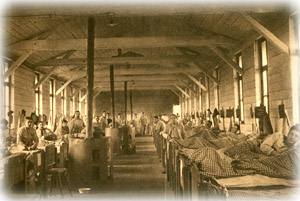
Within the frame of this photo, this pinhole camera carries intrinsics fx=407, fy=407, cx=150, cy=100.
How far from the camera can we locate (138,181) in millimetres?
9250

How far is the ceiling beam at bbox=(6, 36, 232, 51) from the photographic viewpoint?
1029cm

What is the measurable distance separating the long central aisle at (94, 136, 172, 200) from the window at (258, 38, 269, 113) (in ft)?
9.75

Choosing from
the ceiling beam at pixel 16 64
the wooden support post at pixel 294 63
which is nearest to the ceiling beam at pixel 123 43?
the ceiling beam at pixel 16 64

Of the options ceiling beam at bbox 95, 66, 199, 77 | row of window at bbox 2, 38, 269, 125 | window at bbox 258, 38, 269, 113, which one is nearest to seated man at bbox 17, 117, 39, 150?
row of window at bbox 2, 38, 269, 125

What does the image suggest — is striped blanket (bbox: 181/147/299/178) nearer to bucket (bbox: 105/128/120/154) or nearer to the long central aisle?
the long central aisle

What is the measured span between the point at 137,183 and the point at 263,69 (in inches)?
154

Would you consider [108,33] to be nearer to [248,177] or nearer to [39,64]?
[39,64]

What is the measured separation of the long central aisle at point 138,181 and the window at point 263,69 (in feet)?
9.75

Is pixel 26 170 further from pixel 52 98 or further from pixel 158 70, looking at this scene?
pixel 52 98

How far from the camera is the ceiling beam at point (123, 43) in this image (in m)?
10.3

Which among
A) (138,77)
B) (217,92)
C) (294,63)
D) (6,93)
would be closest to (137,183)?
(294,63)

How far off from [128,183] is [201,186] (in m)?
5.18

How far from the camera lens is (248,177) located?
4.12 m

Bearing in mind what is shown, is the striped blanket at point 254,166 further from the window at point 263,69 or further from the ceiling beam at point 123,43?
the ceiling beam at point 123,43
